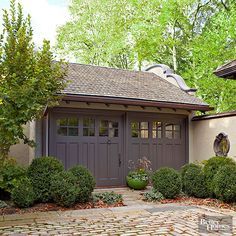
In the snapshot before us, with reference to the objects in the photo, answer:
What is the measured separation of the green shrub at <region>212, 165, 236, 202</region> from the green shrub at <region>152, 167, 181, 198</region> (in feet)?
2.90

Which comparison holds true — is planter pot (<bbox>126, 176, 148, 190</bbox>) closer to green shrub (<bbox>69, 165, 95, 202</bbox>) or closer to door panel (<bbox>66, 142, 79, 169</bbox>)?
door panel (<bbox>66, 142, 79, 169</bbox>)

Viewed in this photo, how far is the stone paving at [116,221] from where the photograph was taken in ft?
16.2

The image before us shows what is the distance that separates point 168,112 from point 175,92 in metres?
1.23

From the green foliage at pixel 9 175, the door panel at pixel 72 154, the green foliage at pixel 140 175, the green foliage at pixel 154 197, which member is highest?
the door panel at pixel 72 154

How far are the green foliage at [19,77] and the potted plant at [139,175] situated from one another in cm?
385

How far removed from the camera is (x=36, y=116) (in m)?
6.36

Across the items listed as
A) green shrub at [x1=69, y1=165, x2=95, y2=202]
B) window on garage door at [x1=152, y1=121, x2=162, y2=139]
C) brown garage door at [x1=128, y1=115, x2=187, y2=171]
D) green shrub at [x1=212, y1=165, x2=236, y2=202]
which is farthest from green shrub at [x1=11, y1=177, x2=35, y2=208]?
window on garage door at [x1=152, y1=121, x2=162, y2=139]

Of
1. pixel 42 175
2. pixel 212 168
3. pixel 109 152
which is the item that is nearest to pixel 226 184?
pixel 212 168

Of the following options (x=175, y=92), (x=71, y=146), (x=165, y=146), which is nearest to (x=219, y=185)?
(x=165, y=146)

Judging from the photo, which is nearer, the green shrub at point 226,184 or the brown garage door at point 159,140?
the green shrub at point 226,184

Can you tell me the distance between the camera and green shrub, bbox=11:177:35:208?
636 cm

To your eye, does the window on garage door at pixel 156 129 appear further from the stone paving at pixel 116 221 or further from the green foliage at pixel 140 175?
the stone paving at pixel 116 221

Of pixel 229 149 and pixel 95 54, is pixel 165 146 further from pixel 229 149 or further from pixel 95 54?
pixel 95 54

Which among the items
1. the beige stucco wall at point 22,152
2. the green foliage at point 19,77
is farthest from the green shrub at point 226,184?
the beige stucco wall at point 22,152
